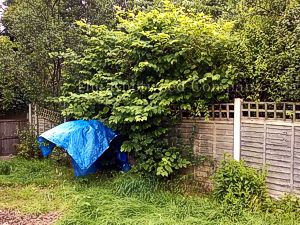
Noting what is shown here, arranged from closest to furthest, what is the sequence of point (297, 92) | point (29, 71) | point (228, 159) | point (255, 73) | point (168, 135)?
1. point (297, 92)
2. point (255, 73)
3. point (228, 159)
4. point (168, 135)
5. point (29, 71)

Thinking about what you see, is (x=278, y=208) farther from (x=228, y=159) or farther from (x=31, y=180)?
(x=31, y=180)

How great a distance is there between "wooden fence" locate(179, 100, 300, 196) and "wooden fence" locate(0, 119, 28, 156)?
6.33 metres

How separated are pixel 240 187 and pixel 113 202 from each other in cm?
174

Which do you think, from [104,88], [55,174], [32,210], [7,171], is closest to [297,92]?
[104,88]

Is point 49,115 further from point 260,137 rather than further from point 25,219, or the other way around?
point 260,137

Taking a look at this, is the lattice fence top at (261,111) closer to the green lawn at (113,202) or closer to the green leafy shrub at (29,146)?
the green lawn at (113,202)

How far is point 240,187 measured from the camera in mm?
4129

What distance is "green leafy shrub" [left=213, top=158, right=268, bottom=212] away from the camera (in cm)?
405

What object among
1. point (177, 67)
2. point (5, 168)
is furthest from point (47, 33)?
point (177, 67)

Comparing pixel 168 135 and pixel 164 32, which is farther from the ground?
pixel 164 32

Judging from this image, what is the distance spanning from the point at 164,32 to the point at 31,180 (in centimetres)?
377

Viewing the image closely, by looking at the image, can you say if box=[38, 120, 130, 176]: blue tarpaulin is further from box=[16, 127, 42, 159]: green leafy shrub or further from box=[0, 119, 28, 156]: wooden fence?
box=[0, 119, 28, 156]: wooden fence

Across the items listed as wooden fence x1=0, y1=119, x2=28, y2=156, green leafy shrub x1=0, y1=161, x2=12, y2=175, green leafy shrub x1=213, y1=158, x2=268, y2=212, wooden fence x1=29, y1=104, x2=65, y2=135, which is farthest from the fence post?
wooden fence x1=0, y1=119, x2=28, y2=156

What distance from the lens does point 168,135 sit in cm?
529
